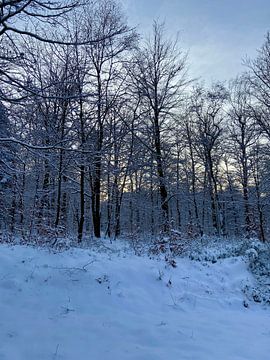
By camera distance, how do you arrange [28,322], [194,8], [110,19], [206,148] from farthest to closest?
[206,148] < [110,19] < [194,8] < [28,322]

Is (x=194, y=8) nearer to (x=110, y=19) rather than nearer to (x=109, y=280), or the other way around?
(x=110, y=19)

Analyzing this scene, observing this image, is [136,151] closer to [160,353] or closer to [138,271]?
→ [138,271]

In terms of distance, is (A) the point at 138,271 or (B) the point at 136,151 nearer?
(A) the point at 138,271

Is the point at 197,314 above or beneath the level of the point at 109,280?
beneath

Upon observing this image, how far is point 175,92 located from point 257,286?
524 inches

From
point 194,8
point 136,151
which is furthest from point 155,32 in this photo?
point 194,8

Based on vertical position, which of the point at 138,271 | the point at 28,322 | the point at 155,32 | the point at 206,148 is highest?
the point at 155,32

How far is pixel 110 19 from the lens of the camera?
1625 centimetres

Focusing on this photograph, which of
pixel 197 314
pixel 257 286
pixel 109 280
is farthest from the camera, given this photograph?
pixel 257 286

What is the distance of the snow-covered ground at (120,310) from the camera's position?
4539 millimetres

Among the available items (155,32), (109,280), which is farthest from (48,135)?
(155,32)

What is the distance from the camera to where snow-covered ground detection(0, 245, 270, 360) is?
14.9ft

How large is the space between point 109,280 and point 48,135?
399 centimetres

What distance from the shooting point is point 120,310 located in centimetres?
617
